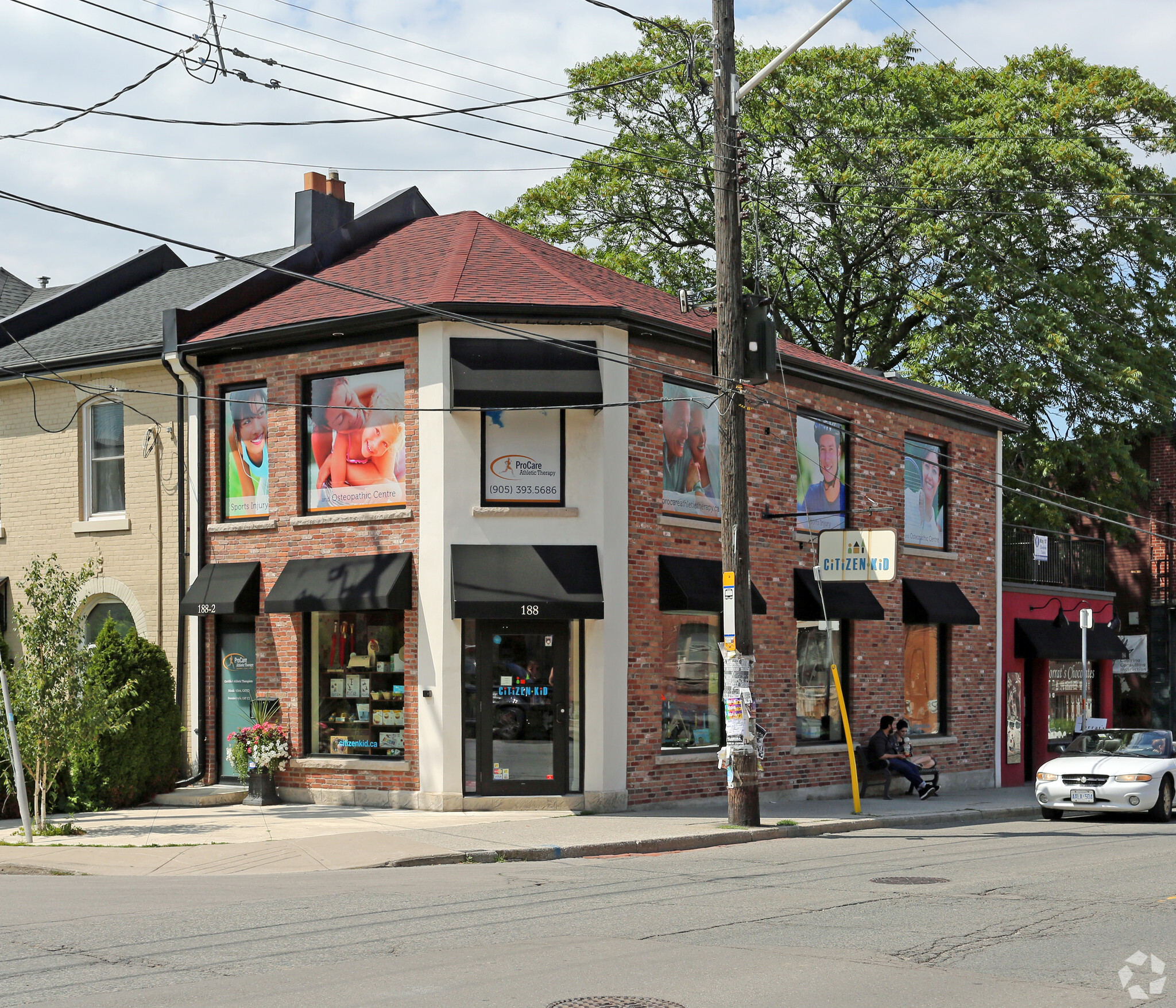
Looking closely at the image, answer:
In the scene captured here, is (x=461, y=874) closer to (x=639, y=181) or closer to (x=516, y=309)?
(x=516, y=309)

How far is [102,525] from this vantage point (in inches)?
788

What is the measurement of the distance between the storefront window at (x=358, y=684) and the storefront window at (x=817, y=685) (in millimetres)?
6502

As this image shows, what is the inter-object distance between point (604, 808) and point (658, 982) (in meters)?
9.67

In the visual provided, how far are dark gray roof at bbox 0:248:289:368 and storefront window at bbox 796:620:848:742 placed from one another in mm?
10886

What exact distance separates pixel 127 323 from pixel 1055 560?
1921 centimetres

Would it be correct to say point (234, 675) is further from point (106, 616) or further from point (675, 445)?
point (675, 445)

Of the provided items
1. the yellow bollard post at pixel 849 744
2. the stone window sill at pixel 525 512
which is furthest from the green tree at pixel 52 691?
the yellow bollard post at pixel 849 744

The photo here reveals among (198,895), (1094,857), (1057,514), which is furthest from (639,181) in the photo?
(198,895)

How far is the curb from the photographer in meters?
13.1

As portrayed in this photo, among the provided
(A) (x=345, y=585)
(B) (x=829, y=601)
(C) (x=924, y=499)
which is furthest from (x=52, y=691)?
(C) (x=924, y=499)

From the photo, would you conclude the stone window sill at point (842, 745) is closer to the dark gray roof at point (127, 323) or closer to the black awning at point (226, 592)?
the black awning at point (226, 592)

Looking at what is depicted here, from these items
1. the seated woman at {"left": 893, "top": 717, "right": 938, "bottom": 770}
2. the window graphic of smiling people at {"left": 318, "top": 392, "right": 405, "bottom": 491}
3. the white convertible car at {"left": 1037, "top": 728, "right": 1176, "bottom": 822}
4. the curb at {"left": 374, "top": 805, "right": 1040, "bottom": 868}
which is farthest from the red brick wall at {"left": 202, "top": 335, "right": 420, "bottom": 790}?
the white convertible car at {"left": 1037, "top": 728, "right": 1176, "bottom": 822}

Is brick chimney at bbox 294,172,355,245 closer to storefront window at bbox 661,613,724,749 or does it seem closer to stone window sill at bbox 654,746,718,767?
storefront window at bbox 661,613,724,749

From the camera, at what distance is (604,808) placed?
16.7m
